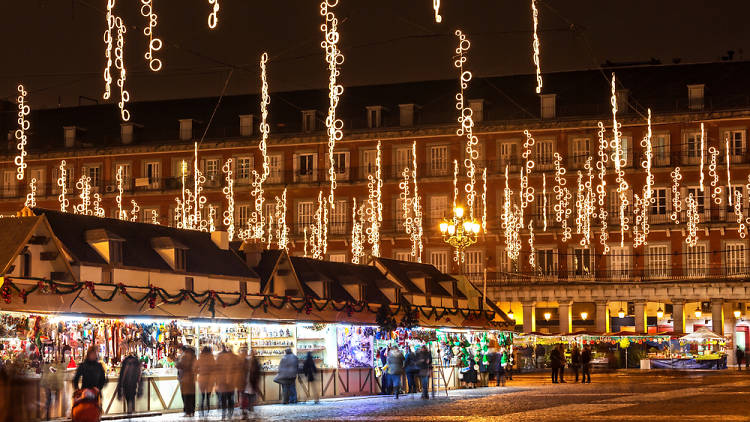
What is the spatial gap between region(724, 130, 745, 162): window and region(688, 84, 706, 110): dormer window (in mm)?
2136

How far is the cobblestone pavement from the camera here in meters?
20.1

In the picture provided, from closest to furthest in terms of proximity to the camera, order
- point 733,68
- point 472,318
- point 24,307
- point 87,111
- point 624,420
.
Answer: point 624,420, point 24,307, point 472,318, point 733,68, point 87,111

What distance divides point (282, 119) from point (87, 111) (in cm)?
1291

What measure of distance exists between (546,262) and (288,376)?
37178 mm

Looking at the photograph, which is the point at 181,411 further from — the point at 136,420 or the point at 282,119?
the point at 282,119

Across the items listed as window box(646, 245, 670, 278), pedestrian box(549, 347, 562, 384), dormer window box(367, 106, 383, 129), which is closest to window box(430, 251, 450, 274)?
dormer window box(367, 106, 383, 129)

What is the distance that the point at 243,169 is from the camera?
65625 mm

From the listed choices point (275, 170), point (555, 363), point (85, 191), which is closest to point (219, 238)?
point (555, 363)

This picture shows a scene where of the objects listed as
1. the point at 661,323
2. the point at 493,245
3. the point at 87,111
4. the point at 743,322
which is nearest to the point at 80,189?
the point at 87,111

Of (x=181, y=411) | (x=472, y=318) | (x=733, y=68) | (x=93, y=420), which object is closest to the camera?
(x=93, y=420)

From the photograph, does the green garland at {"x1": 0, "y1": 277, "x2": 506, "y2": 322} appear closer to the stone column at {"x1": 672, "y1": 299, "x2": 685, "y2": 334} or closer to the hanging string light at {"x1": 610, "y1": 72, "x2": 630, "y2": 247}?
the hanging string light at {"x1": 610, "y1": 72, "x2": 630, "y2": 247}

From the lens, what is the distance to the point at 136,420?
2206 centimetres

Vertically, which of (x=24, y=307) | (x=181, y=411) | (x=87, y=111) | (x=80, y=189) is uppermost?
(x=87, y=111)

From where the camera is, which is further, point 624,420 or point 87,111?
point 87,111
